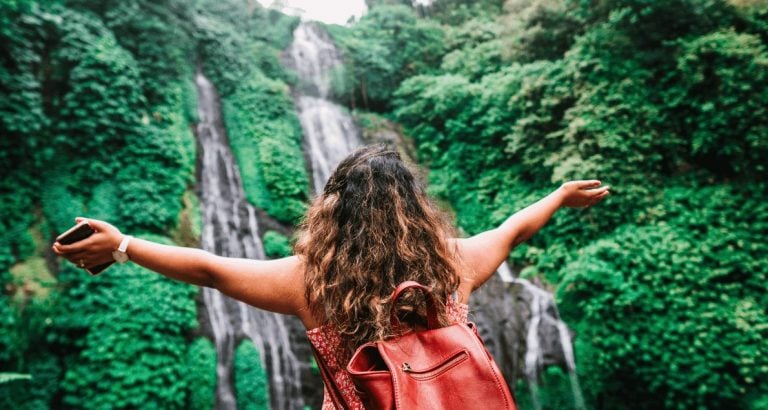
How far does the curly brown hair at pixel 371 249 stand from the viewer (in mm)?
1278

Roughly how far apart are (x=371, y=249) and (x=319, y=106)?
1115 cm

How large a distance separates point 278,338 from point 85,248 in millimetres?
Result: 5550

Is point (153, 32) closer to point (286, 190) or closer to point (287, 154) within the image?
point (287, 154)

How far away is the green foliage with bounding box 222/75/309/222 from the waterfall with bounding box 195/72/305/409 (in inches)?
10.5

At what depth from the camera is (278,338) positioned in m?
6.50

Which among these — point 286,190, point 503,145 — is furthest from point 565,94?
point 286,190

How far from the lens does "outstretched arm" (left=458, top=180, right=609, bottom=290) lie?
5.36ft

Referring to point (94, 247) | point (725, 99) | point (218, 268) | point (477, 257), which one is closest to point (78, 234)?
point (94, 247)

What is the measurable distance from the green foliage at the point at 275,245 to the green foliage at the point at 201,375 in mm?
2093

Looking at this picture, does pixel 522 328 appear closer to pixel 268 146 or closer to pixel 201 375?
pixel 201 375

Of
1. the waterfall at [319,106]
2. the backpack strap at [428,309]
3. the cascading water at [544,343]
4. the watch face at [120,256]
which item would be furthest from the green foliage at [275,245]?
the backpack strap at [428,309]

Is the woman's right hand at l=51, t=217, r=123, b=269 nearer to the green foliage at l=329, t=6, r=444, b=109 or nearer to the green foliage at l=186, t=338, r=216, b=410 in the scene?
the green foliage at l=186, t=338, r=216, b=410

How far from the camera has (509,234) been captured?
1782 mm

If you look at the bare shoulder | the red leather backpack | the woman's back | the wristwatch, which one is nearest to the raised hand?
the bare shoulder
